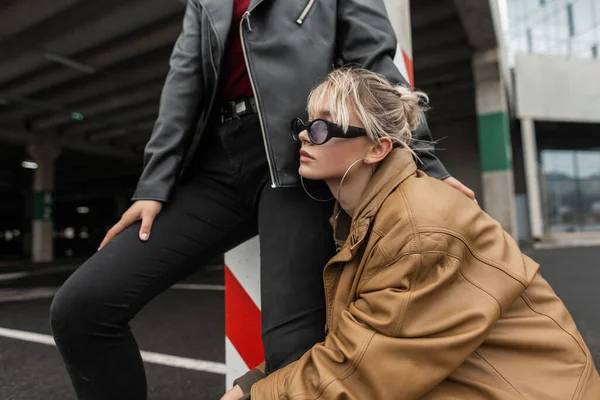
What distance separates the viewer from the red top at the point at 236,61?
1406 mm

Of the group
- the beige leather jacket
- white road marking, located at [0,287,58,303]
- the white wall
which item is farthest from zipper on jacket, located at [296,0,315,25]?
the white wall

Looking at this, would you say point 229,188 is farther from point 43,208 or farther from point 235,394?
point 43,208

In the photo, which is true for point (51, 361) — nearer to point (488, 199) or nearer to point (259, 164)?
point (259, 164)

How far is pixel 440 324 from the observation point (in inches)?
35.6

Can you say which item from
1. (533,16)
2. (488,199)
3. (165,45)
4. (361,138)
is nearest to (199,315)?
(361,138)

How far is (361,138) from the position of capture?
117 cm

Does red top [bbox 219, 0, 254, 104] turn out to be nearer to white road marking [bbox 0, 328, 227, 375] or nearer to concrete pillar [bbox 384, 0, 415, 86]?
concrete pillar [bbox 384, 0, 415, 86]

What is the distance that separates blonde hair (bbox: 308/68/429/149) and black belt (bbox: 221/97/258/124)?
9.2 inches

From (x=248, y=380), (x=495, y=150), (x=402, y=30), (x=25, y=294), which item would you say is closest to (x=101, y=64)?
(x=25, y=294)

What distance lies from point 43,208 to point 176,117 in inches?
825

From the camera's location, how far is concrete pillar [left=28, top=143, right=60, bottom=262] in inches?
727

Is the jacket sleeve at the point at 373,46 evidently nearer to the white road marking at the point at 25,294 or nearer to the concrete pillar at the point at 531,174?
the white road marking at the point at 25,294

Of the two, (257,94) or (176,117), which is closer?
(257,94)

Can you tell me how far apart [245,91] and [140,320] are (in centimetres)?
324
